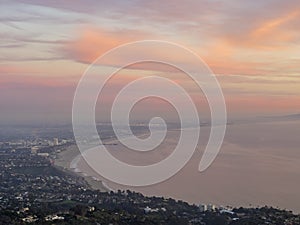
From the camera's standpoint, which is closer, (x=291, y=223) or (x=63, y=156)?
(x=291, y=223)

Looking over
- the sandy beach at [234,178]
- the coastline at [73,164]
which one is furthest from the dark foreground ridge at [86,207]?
the sandy beach at [234,178]

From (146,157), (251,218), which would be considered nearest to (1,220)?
(251,218)

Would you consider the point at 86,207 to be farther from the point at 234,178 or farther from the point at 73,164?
the point at 73,164

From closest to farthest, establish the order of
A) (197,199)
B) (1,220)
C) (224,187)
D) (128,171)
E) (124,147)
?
(1,220)
(197,199)
(224,187)
(128,171)
(124,147)

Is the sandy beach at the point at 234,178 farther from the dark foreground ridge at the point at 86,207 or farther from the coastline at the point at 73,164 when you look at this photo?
the dark foreground ridge at the point at 86,207

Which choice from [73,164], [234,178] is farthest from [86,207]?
[73,164]

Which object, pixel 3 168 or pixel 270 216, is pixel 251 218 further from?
pixel 3 168

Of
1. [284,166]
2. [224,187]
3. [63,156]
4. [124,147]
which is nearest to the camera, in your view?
[224,187]
